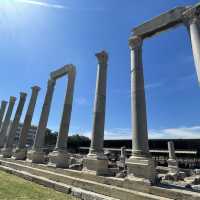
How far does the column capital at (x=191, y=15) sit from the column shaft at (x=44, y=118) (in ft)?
50.7

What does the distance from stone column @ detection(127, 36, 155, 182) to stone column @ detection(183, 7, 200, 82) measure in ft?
10.3

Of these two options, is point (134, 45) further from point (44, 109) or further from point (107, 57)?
point (44, 109)

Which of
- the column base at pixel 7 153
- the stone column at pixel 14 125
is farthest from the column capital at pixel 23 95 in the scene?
the column base at pixel 7 153

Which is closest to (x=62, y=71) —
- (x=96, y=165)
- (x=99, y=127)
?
(x=99, y=127)

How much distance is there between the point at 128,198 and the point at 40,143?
47.3ft

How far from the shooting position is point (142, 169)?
→ 33.6 ft

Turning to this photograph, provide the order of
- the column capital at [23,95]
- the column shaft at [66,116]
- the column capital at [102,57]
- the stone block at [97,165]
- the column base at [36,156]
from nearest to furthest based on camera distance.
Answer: the stone block at [97,165] < the column capital at [102,57] < the column shaft at [66,116] < the column base at [36,156] < the column capital at [23,95]

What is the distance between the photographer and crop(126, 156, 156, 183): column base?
9.99 m

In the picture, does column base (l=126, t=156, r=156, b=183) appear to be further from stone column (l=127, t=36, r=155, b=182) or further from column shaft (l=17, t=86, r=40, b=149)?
column shaft (l=17, t=86, r=40, b=149)

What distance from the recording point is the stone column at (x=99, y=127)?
1305 centimetres

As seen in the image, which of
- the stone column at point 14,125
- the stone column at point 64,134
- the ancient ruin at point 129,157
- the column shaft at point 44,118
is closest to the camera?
the ancient ruin at point 129,157

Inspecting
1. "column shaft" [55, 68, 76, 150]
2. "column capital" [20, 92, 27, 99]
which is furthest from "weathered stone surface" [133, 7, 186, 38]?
"column capital" [20, 92, 27, 99]

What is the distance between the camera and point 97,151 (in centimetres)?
1373

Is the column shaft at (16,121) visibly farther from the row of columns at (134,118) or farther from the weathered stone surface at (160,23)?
the weathered stone surface at (160,23)
